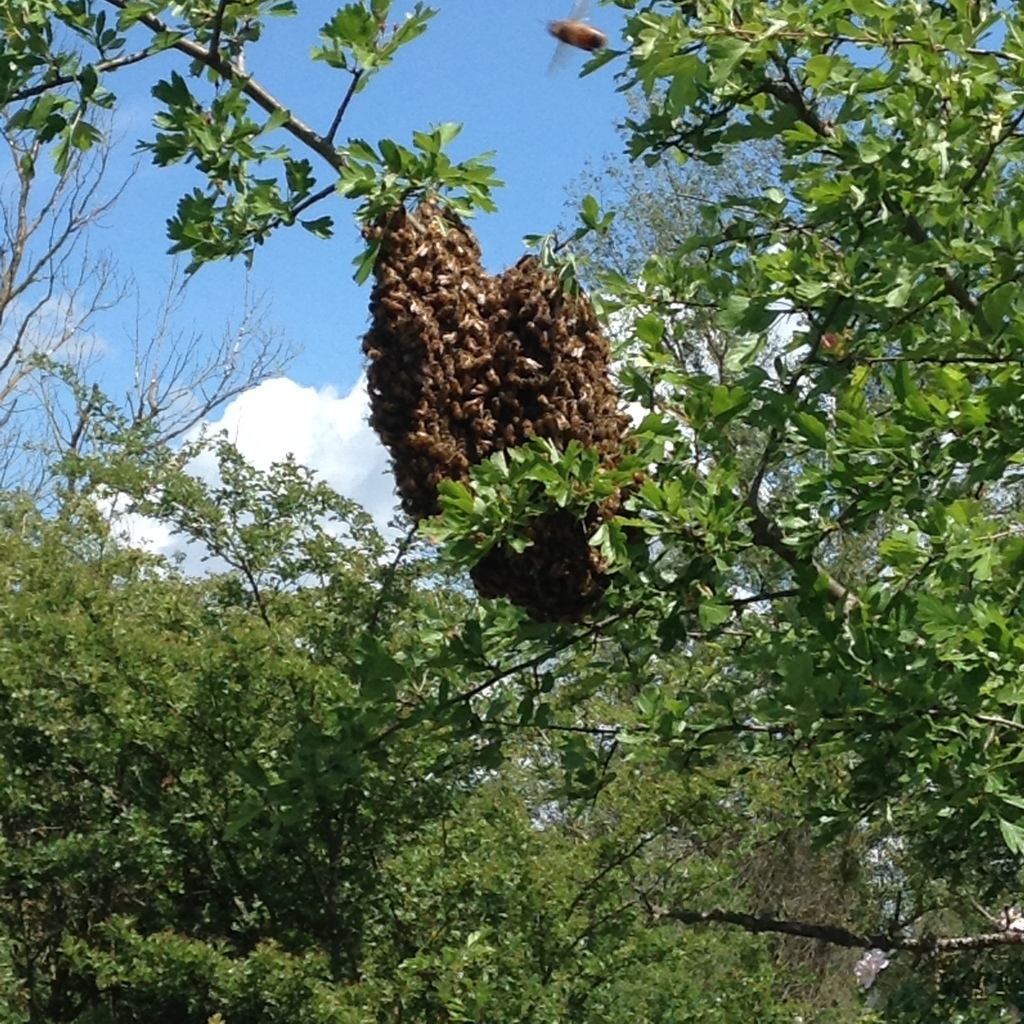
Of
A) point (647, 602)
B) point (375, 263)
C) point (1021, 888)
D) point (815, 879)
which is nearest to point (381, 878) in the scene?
point (1021, 888)

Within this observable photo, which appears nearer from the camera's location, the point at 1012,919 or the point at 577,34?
the point at 577,34

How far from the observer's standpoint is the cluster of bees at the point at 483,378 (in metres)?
2.79

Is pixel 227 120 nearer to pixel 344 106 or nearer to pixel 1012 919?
pixel 344 106

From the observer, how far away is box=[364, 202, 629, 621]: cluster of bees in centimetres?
279

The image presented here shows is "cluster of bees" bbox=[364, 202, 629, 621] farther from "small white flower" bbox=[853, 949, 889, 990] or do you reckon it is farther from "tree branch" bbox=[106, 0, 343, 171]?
"small white flower" bbox=[853, 949, 889, 990]

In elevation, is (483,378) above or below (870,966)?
above

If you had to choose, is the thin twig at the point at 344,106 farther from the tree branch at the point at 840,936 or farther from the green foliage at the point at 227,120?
the tree branch at the point at 840,936

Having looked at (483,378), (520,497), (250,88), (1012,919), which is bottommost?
(1012,919)

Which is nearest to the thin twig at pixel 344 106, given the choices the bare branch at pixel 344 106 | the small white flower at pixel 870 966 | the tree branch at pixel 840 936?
the bare branch at pixel 344 106

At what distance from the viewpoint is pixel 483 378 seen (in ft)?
9.34

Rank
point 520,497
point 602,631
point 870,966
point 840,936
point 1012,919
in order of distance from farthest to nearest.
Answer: point 870,966 < point 1012,919 < point 840,936 < point 602,631 < point 520,497

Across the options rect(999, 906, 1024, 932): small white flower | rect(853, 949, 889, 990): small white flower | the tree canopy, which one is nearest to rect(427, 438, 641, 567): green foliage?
the tree canopy

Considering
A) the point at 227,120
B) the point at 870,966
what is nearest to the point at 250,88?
the point at 227,120

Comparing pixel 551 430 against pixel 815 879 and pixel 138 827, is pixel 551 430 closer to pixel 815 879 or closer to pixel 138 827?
pixel 138 827
